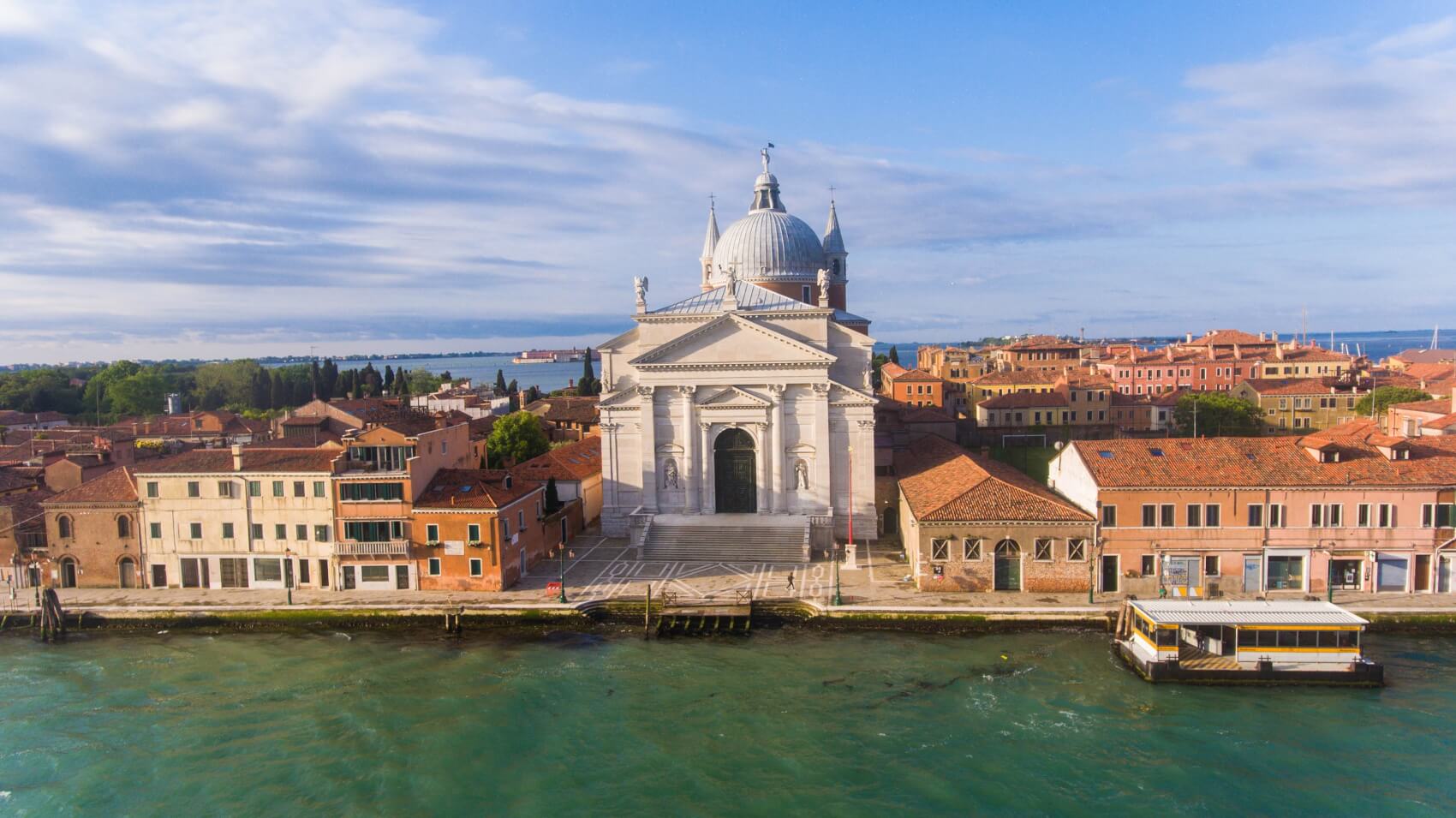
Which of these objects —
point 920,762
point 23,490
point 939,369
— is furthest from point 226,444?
point 939,369

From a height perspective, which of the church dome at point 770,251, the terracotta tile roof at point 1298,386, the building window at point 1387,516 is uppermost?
the church dome at point 770,251

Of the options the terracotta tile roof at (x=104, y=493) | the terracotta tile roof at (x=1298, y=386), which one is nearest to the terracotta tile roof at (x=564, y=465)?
the terracotta tile roof at (x=104, y=493)

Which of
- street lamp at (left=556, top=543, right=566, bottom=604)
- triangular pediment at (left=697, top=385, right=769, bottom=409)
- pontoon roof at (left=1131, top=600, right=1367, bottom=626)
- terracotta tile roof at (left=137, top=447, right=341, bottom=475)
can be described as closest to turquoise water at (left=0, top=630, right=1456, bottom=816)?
pontoon roof at (left=1131, top=600, right=1367, bottom=626)

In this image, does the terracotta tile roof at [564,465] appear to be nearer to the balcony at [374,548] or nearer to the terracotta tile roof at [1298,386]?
the balcony at [374,548]

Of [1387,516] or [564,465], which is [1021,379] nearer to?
[564,465]

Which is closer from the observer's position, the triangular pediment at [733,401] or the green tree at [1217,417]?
the triangular pediment at [733,401]

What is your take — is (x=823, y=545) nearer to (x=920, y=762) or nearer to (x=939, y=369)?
(x=920, y=762)

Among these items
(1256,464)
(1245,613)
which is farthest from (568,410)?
(1245,613)
